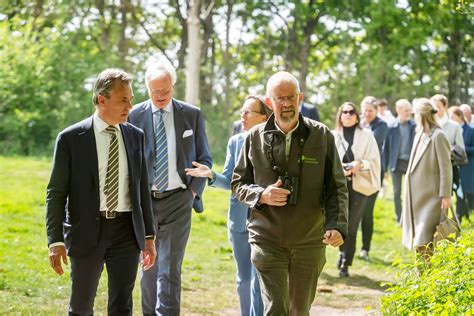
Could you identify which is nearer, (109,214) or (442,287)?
(109,214)

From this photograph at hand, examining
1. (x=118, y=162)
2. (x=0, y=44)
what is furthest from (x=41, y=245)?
(x=0, y=44)

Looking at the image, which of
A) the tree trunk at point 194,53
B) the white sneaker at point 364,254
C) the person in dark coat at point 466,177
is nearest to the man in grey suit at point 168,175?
the white sneaker at point 364,254

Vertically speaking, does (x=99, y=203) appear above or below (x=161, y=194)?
above

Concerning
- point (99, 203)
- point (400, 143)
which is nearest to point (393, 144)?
point (400, 143)

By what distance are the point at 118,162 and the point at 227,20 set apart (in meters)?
34.1

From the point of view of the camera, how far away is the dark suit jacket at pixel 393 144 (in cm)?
1653

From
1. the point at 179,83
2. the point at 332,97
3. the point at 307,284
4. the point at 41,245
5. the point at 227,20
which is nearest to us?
the point at 307,284

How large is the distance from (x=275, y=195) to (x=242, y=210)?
1.84 meters

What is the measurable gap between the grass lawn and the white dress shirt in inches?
64.9

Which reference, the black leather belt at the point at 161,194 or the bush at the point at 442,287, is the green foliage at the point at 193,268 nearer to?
the bush at the point at 442,287

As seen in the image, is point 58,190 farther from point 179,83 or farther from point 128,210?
point 179,83

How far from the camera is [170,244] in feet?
27.6

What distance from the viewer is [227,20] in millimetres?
40094

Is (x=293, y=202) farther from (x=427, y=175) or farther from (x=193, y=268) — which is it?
(x=193, y=268)
